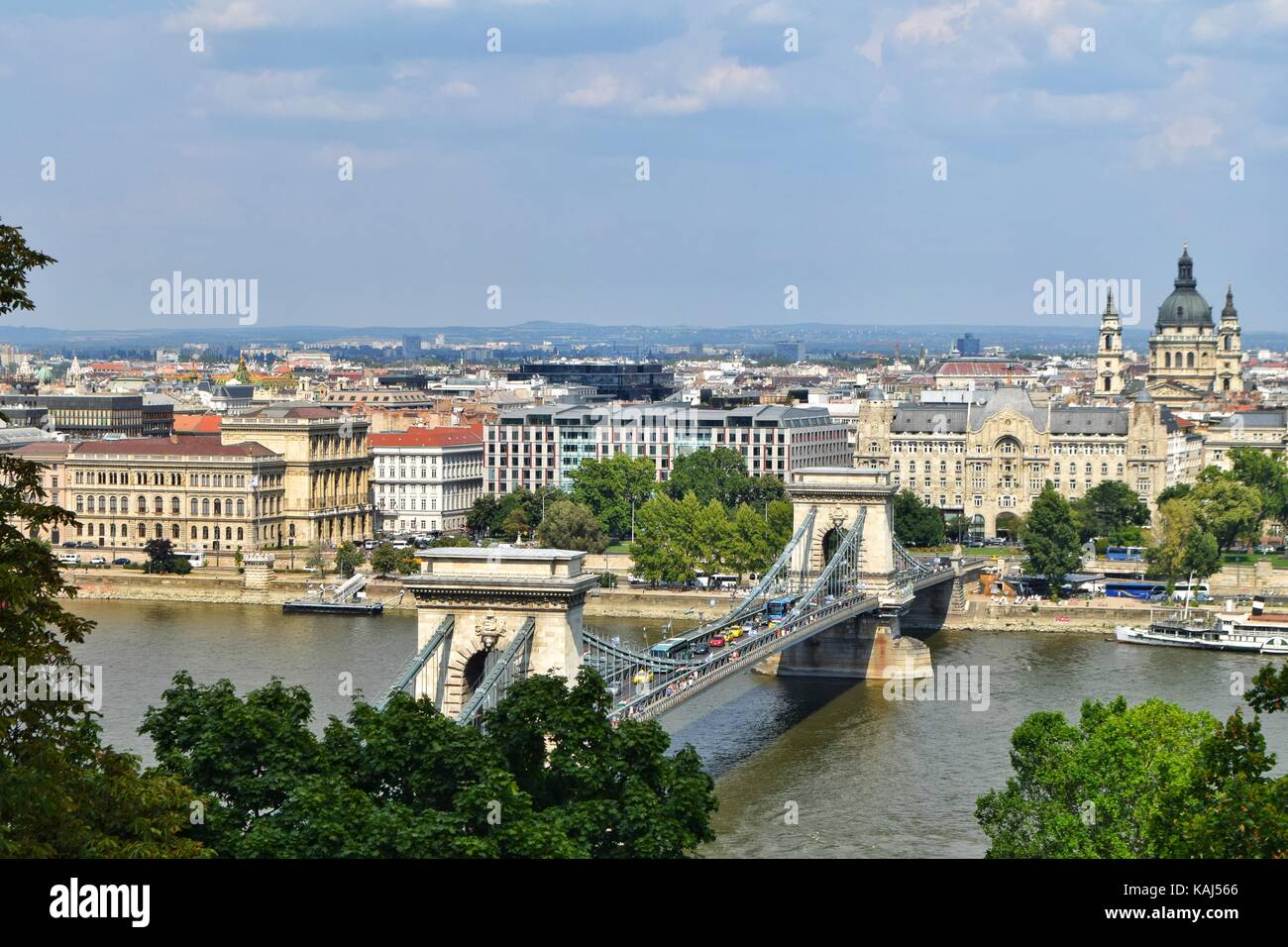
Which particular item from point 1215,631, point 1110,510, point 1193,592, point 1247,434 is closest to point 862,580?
point 1215,631

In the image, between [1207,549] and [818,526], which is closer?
[818,526]

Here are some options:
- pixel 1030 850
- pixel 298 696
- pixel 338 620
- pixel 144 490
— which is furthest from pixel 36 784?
pixel 144 490

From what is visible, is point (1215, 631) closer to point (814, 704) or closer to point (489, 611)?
point (814, 704)

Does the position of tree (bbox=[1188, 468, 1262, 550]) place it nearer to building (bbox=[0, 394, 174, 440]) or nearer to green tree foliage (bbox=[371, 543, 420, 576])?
green tree foliage (bbox=[371, 543, 420, 576])

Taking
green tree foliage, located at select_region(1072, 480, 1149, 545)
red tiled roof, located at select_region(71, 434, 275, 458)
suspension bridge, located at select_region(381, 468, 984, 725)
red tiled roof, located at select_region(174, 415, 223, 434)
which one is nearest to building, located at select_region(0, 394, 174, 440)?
red tiled roof, located at select_region(174, 415, 223, 434)
